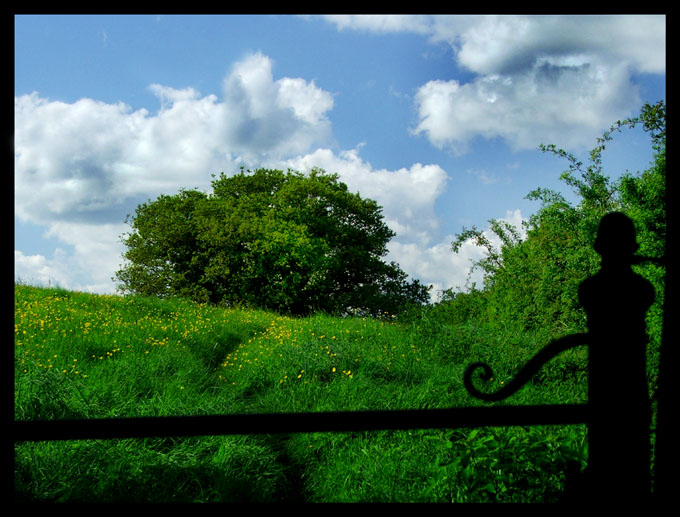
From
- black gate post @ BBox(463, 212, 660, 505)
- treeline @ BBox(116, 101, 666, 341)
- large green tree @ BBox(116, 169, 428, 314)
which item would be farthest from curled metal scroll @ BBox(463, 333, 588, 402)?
large green tree @ BBox(116, 169, 428, 314)

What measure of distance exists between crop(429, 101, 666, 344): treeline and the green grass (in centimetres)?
99

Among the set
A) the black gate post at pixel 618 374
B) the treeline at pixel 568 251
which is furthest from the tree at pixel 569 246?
the black gate post at pixel 618 374

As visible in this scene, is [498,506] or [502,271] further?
[502,271]

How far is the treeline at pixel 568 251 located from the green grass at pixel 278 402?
3.26 feet

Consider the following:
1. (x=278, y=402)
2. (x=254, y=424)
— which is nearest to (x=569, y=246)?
(x=278, y=402)

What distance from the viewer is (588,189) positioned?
30.0ft

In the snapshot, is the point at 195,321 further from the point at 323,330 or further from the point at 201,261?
the point at 201,261

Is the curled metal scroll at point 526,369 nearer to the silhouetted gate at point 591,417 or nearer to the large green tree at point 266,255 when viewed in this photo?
the silhouetted gate at point 591,417

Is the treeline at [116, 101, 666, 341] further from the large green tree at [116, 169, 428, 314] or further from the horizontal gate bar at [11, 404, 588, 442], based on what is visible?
the horizontal gate bar at [11, 404, 588, 442]

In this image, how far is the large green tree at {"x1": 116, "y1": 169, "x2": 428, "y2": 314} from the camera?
16.8 m

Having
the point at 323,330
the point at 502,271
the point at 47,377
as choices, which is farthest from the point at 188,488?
the point at 502,271

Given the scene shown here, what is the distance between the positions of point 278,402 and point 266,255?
36.8 ft

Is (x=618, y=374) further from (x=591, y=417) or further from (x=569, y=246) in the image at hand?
(x=569, y=246)

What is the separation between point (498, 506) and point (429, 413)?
30 cm
